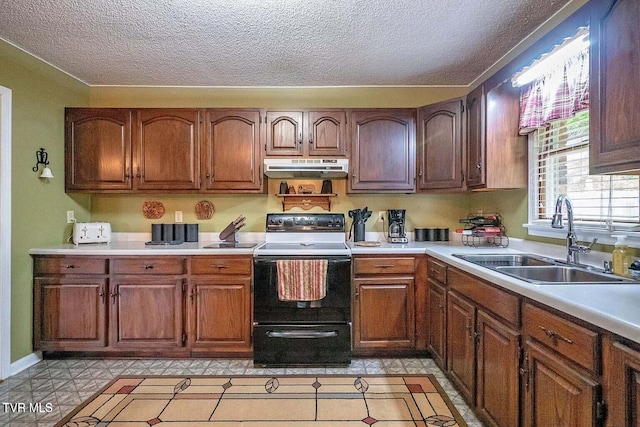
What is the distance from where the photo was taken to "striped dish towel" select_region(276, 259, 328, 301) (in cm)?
252

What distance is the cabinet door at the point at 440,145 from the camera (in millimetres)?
2773

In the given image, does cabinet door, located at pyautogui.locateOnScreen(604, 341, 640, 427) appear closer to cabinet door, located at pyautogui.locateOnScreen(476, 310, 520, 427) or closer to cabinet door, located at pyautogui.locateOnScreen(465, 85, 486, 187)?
cabinet door, located at pyautogui.locateOnScreen(476, 310, 520, 427)

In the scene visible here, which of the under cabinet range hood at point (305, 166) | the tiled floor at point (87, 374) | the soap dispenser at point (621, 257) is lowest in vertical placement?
the tiled floor at point (87, 374)

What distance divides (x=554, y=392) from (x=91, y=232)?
342 centimetres

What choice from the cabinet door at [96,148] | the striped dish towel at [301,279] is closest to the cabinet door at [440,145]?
the striped dish towel at [301,279]

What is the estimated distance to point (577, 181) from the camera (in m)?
2.03

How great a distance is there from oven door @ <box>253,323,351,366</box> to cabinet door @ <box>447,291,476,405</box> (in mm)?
733

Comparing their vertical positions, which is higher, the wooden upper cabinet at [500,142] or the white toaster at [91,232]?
the wooden upper cabinet at [500,142]

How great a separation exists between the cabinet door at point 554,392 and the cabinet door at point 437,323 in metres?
0.92

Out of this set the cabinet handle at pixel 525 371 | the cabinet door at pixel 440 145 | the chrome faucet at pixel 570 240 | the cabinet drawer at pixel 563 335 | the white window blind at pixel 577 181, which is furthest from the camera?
the cabinet door at pixel 440 145

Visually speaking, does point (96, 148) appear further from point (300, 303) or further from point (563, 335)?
point (563, 335)

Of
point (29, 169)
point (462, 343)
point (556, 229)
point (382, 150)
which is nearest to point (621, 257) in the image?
point (556, 229)

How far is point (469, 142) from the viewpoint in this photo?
266 centimetres

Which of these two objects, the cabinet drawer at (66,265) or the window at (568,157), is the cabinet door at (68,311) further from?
the window at (568,157)
